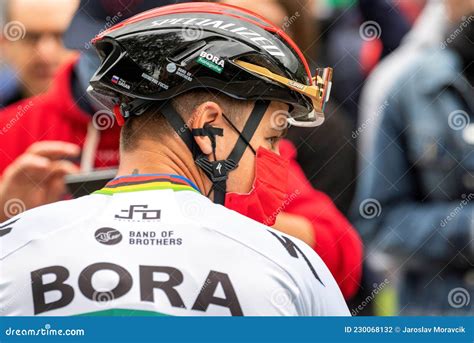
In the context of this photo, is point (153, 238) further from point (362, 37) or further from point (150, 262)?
point (362, 37)

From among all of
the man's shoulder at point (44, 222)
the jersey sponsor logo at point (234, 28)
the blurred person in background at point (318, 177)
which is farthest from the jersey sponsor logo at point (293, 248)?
the blurred person in background at point (318, 177)

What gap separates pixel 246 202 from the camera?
425 cm

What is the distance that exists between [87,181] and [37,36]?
1.33 metres

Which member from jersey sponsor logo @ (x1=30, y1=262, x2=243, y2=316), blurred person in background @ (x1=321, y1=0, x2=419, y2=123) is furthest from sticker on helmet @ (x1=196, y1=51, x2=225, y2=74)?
blurred person in background @ (x1=321, y1=0, x2=419, y2=123)

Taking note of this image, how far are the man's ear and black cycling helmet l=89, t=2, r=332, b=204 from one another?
1.0 inches

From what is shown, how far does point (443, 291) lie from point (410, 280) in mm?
216

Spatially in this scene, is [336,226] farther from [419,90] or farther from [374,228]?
[419,90]

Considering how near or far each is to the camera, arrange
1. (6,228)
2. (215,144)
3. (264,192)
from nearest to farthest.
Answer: (6,228), (215,144), (264,192)

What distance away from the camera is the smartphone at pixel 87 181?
518cm

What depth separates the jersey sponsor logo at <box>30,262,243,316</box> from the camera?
3.47 metres

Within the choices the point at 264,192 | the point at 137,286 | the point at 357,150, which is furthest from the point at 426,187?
the point at 137,286

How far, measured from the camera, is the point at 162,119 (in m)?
3.97

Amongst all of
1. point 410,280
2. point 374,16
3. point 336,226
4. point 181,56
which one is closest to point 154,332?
point 181,56

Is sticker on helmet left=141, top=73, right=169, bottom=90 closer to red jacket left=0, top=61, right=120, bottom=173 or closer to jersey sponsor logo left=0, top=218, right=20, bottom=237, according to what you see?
jersey sponsor logo left=0, top=218, right=20, bottom=237
